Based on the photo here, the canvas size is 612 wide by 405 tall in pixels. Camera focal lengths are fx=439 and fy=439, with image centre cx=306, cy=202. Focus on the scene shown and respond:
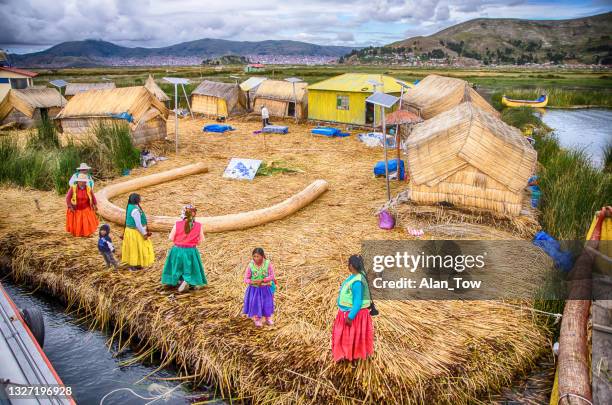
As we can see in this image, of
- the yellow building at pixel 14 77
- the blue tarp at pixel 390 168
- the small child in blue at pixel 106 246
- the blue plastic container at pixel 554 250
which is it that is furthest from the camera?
the yellow building at pixel 14 77

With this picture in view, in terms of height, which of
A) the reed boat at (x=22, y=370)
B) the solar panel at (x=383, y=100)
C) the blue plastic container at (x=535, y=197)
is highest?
the solar panel at (x=383, y=100)

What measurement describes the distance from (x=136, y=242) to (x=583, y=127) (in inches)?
1280

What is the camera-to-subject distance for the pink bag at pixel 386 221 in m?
9.72

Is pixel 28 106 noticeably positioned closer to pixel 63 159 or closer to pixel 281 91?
pixel 281 91

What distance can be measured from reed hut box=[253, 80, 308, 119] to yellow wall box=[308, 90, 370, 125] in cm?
81

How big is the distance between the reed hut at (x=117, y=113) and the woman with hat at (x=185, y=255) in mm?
11694

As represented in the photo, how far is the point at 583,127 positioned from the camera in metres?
30.6

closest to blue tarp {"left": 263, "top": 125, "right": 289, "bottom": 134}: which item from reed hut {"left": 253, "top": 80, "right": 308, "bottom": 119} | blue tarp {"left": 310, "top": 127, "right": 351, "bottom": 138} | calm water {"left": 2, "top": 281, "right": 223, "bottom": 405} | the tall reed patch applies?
blue tarp {"left": 310, "top": 127, "right": 351, "bottom": 138}

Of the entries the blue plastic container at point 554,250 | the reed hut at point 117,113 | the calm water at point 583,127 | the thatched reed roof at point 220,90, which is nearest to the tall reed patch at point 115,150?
the reed hut at point 117,113

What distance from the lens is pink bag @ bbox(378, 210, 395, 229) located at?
9.72 metres

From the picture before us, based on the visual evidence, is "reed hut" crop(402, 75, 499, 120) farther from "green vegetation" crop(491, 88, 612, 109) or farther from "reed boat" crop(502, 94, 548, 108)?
"green vegetation" crop(491, 88, 612, 109)

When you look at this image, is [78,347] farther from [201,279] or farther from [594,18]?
[594,18]

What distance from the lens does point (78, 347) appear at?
23.4 feet

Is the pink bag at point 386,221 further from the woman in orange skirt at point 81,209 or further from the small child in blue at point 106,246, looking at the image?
the woman in orange skirt at point 81,209
